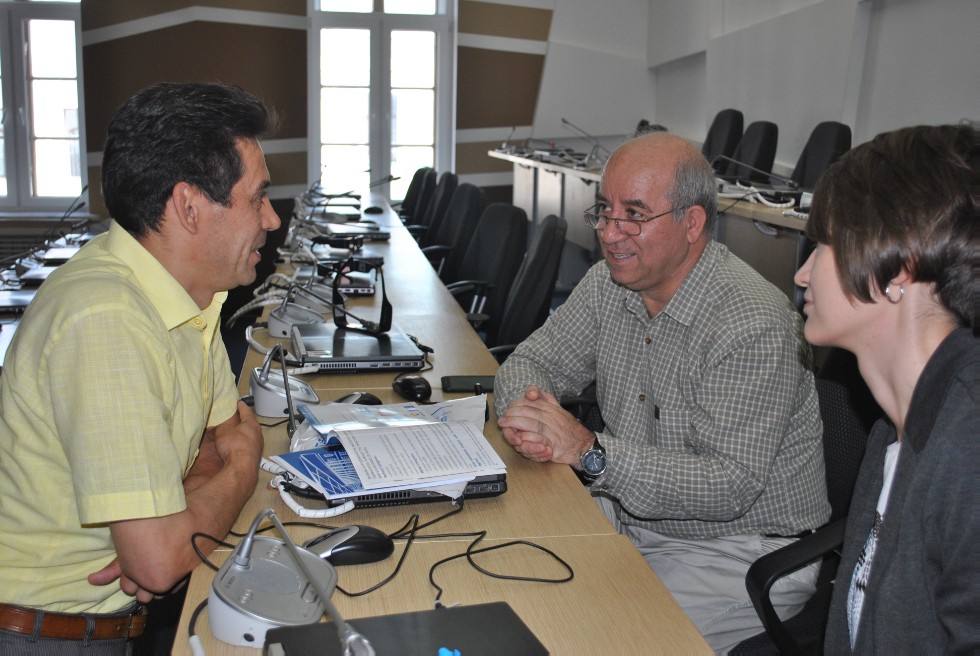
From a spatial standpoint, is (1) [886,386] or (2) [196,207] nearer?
(1) [886,386]

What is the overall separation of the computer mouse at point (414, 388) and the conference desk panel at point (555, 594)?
2.24 feet

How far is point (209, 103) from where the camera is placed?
1411 millimetres

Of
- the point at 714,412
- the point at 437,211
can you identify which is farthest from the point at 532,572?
the point at 437,211

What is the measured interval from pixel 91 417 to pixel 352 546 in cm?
40

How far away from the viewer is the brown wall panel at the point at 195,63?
7992 mm

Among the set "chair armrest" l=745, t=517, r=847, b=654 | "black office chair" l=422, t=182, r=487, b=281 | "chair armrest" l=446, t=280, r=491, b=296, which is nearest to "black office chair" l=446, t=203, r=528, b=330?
"chair armrest" l=446, t=280, r=491, b=296

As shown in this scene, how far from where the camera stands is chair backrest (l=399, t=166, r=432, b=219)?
294 inches

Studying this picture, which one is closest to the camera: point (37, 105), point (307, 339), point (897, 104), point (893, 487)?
point (893, 487)

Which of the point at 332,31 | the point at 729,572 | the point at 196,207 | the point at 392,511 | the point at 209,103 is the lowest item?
the point at 729,572

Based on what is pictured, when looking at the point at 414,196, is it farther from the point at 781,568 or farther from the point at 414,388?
the point at 781,568

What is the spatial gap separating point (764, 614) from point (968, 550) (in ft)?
1.84

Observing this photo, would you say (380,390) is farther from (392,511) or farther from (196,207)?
(196,207)

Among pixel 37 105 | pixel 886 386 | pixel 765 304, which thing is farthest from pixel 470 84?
pixel 886 386

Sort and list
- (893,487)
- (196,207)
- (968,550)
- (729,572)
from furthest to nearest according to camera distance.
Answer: (729,572), (196,207), (893,487), (968,550)
